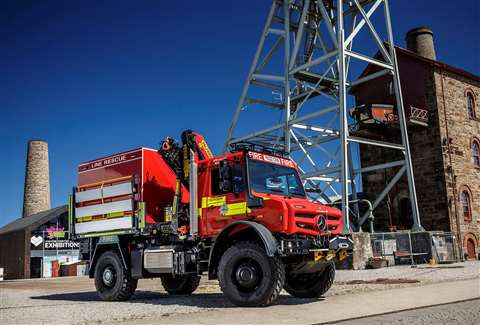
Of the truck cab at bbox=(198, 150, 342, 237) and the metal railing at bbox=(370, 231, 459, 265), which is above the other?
the truck cab at bbox=(198, 150, 342, 237)

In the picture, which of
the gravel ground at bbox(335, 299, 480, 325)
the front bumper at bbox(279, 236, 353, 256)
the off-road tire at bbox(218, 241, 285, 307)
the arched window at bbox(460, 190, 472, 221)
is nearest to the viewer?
the gravel ground at bbox(335, 299, 480, 325)

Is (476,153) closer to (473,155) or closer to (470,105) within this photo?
(473,155)

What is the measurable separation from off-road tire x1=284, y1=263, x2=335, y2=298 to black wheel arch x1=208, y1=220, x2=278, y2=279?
1.71 m

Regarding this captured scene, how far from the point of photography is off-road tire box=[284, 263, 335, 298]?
11859 mm

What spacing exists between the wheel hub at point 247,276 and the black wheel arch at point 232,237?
0.58 metres

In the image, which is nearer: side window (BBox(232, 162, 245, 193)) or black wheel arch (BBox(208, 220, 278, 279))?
black wheel arch (BBox(208, 220, 278, 279))

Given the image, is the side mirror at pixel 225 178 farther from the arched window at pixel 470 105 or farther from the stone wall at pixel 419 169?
the arched window at pixel 470 105

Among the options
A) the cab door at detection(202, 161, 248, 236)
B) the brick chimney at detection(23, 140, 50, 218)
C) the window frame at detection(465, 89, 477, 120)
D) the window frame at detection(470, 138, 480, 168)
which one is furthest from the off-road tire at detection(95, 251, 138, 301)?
the brick chimney at detection(23, 140, 50, 218)

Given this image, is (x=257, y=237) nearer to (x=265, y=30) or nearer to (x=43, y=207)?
(x=265, y=30)

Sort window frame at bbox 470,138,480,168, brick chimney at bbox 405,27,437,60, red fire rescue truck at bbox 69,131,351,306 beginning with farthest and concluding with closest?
1. brick chimney at bbox 405,27,437,60
2. window frame at bbox 470,138,480,168
3. red fire rescue truck at bbox 69,131,351,306

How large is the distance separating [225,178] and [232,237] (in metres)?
1.34

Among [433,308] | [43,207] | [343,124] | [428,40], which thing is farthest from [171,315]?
[43,207]

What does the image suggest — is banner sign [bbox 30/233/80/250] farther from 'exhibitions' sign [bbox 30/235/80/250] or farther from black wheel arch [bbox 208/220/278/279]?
black wheel arch [bbox 208/220/278/279]

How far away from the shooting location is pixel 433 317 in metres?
8.16
